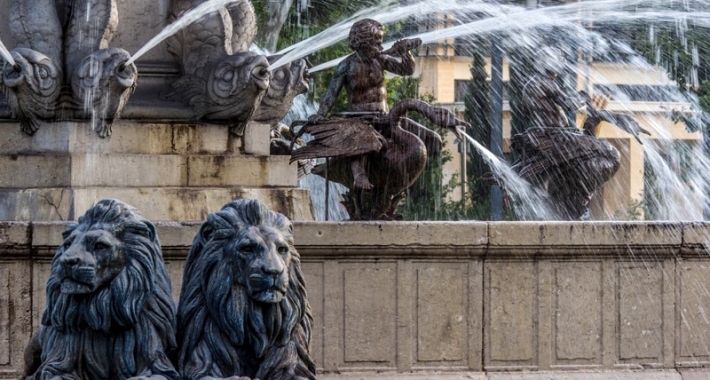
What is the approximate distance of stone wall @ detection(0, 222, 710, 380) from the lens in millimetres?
9219

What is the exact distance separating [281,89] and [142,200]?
5.62ft

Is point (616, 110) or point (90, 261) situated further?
point (616, 110)

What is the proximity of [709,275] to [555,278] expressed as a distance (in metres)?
1.00

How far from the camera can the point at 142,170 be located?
1087 cm

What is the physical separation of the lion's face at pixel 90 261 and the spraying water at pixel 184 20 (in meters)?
4.90

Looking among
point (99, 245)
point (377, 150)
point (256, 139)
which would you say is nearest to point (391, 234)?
point (377, 150)

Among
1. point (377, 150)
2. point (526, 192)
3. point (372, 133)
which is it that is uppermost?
point (372, 133)

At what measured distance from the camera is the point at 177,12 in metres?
11.6

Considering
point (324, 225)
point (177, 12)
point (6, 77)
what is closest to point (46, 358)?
point (324, 225)

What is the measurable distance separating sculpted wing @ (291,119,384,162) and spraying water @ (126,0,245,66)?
1.08 metres

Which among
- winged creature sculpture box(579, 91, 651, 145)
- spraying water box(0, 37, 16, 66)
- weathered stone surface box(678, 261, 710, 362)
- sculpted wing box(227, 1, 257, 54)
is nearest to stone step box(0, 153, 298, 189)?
spraying water box(0, 37, 16, 66)

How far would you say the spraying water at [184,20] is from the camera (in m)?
11.4

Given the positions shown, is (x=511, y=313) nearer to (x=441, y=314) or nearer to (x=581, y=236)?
(x=441, y=314)

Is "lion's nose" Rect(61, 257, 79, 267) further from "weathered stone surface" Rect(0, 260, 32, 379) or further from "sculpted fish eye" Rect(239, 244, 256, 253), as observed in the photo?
"weathered stone surface" Rect(0, 260, 32, 379)
